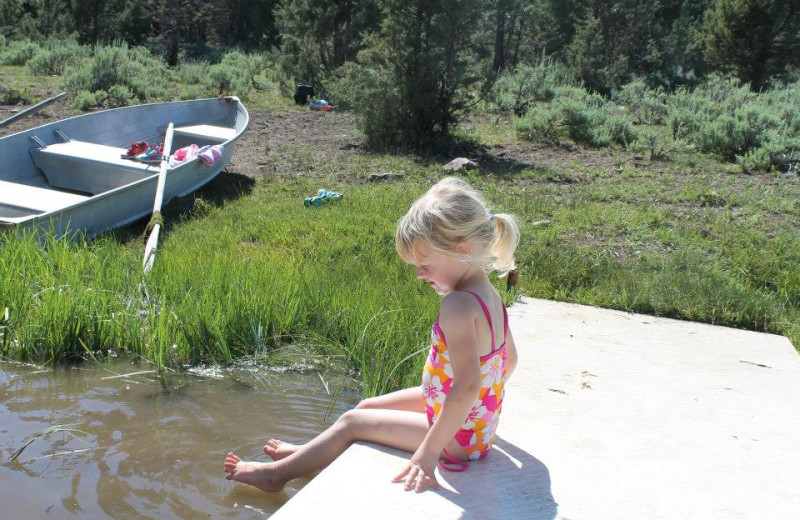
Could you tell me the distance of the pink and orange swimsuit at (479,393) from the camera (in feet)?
9.31

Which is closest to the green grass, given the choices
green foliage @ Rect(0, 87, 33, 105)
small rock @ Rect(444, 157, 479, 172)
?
small rock @ Rect(444, 157, 479, 172)

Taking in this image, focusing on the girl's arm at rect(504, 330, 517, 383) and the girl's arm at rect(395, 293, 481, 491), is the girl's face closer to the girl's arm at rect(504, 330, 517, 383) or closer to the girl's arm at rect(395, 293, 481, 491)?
the girl's arm at rect(395, 293, 481, 491)

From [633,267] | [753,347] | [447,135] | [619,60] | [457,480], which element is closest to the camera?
[457,480]

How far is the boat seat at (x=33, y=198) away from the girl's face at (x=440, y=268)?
15.8 feet

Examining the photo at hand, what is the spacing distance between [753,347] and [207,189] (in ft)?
19.9

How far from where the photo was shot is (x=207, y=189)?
351 inches

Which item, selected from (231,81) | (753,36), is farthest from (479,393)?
(753,36)

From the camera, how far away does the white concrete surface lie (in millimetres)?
2744

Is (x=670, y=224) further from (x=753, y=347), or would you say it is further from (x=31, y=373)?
(x=31, y=373)

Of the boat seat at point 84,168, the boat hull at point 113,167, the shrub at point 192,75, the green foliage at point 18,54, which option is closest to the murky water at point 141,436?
the boat hull at point 113,167

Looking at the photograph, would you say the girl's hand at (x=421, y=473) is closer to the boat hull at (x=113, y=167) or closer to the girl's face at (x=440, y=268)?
the girl's face at (x=440, y=268)

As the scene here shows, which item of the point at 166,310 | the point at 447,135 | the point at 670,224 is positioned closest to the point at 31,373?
the point at 166,310

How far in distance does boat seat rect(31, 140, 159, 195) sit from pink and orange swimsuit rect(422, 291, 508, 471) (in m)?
5.93

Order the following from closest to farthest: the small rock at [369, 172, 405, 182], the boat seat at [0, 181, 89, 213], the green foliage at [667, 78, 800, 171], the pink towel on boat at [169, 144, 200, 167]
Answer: the boat seat at [0, 181, 89, 213] → the pink towel on boat at [169, 144, 200, 167] → the small rock at [369, 172, 405, 182] → the green foliage at [667, 78, 800, 171]
